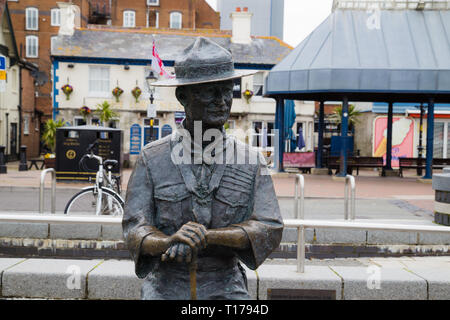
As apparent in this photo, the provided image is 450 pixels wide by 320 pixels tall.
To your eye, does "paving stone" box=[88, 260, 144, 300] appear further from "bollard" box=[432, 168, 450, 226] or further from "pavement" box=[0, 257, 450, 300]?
"bollard" box=[432, 168, 450, 226]

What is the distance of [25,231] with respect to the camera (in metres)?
7.79

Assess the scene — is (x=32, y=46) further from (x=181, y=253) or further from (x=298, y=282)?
(x=181, y=253)

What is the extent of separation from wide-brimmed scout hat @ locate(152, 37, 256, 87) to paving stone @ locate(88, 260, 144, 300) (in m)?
3.43

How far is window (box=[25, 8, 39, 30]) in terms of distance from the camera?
141 ft

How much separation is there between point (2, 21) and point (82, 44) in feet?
17.7

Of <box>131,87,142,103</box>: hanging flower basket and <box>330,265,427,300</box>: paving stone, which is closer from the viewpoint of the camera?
<box>330,265,427,300</box>: paving stone

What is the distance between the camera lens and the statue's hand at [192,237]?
2135 millimetres

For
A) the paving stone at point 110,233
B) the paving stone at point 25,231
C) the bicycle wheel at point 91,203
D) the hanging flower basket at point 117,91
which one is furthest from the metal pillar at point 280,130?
the paving stone at point 25,231

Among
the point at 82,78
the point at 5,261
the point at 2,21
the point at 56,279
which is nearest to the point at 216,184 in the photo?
the point at 56,279

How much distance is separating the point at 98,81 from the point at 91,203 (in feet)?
64.5

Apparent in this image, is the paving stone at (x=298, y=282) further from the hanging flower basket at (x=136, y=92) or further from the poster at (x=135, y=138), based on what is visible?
the hanging flower basket at (x=136, y=92)

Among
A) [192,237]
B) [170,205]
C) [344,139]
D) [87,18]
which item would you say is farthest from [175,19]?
[192,237]

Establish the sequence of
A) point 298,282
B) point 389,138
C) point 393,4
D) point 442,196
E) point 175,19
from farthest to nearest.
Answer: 1. point 175,19
2. point 389,138
3. point 393,4
4. point 442,196
5. point 298,282

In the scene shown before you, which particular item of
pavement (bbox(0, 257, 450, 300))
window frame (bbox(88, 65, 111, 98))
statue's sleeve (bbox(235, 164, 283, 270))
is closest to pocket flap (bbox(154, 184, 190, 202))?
statue's sleeve (bbox(235, 164, 283, 270))
